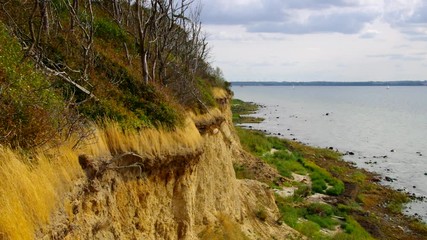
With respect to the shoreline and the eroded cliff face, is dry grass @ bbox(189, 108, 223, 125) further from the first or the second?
the shoreline

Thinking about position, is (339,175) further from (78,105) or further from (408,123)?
(408,123)

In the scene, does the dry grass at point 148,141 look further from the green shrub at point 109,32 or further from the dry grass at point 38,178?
the green shrub at point 109,32

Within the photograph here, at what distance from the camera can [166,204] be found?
14.6 meters

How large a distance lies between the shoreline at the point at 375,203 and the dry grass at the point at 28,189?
2932 cm

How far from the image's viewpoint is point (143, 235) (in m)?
12.8

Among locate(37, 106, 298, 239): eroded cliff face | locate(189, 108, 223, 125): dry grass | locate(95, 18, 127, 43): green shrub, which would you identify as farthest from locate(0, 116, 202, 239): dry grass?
locate(95, 18, 127, 43): green shrub

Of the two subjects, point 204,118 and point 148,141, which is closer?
point 148,141

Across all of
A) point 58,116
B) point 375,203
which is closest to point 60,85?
point 58,116

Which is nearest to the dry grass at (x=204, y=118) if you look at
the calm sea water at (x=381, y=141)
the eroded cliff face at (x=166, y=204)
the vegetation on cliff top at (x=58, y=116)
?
the eroded cliff face at (x=166, y=204)

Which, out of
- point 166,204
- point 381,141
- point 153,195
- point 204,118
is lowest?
point 381,141

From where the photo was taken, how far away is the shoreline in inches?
1356

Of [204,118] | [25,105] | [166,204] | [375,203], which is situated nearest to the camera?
[25,105]

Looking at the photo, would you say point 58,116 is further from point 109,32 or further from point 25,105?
point 109,32

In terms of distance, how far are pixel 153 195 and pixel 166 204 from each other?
1.07m
